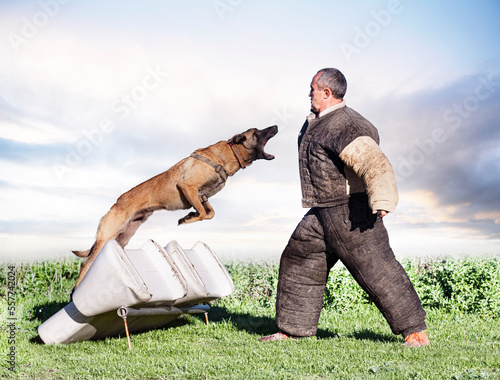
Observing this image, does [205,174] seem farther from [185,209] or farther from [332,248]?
[332,248]

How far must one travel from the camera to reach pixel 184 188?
6.67 m

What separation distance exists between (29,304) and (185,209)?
285 cm

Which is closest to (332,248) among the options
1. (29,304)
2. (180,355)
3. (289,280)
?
(289,280)

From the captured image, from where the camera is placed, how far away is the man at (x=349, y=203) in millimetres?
4500

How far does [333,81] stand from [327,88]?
82 millimetres

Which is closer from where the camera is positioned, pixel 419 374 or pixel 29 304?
pixel 419 374

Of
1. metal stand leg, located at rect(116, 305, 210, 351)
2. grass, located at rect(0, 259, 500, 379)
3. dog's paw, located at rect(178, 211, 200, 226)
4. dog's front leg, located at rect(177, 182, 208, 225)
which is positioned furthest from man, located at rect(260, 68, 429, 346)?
dog's paw, located at rect(178, 211, 200, 226)

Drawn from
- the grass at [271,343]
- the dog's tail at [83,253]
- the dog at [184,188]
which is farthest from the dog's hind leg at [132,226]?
the grass at [271,343]

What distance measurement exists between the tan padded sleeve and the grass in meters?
1.26

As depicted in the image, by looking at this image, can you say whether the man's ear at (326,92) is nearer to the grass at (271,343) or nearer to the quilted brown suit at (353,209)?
the quilted brown suit at (353,209)

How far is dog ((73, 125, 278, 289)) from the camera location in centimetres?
679

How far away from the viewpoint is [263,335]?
5648 mm

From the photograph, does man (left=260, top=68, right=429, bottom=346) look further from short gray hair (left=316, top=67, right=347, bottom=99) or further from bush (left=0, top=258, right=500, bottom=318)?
bush (left=0, top=258, right=500, bottom=318)

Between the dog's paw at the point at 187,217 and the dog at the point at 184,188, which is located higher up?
the dog at the point at 184,188
